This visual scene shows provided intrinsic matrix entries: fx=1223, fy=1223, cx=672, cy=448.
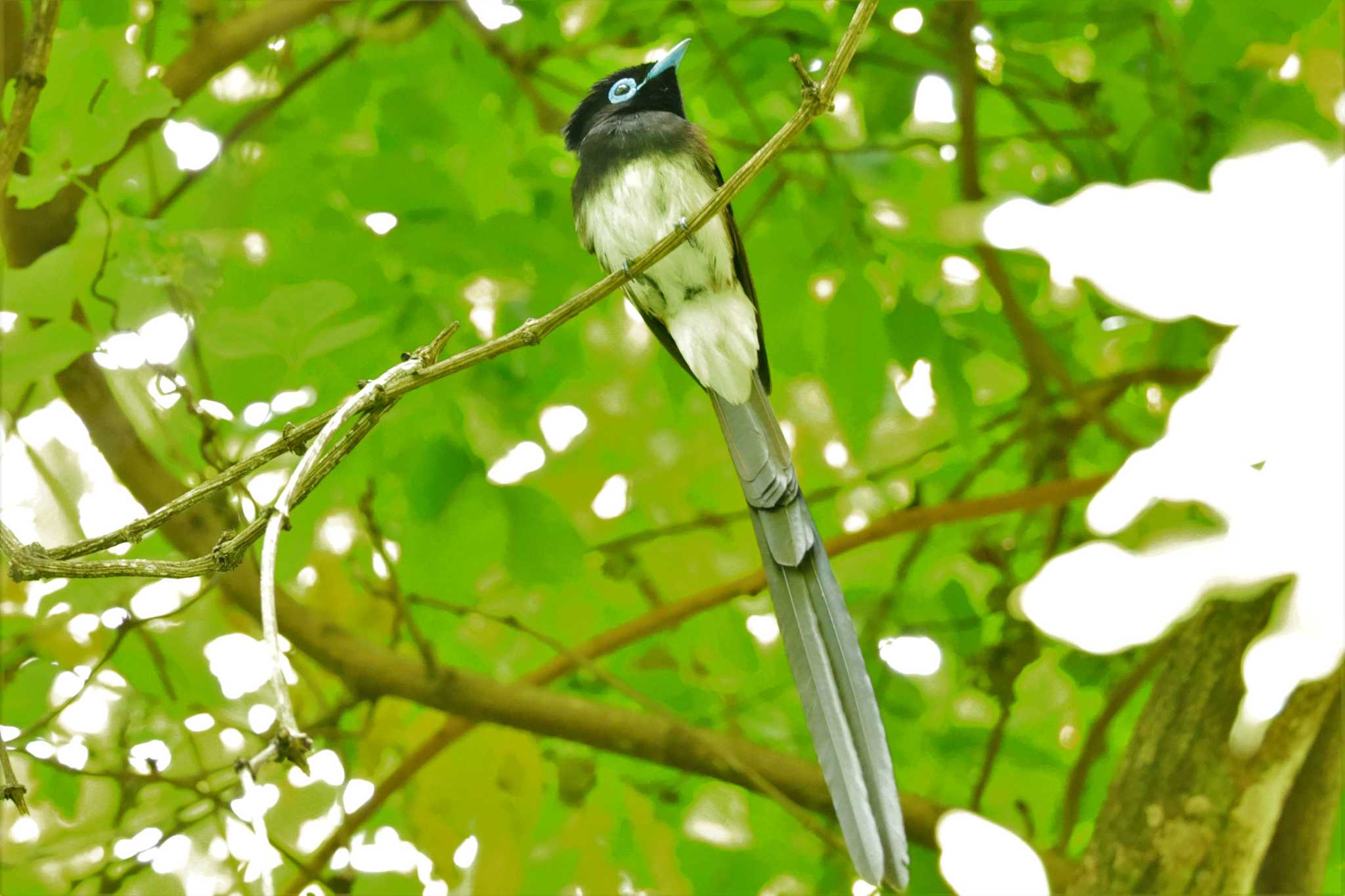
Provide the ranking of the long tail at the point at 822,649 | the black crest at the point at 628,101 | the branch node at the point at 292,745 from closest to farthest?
the branch node at the point at 292,745 → the long tail at the point at 822,649 → the black crest at the point at 628,101

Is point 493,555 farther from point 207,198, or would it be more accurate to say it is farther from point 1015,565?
point 1015,565

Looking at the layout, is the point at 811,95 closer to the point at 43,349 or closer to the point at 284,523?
the point at 284,523

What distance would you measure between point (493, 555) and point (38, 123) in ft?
3.60

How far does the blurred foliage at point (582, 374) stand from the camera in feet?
7.57

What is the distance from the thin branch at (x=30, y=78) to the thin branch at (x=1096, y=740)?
2494 millimetres

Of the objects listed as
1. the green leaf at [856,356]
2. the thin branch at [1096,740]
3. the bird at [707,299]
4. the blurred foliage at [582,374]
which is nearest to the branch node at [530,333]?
the blurred foliage at [582,374]

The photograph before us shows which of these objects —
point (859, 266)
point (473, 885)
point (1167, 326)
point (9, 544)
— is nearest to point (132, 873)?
point (473, 885)

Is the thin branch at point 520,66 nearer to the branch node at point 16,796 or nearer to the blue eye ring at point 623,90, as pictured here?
the blue eye ring at point 623,90

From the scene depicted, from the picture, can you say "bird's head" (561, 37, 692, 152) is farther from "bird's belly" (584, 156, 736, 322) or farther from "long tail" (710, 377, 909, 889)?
"long tail" (710, 377, 909, 889)

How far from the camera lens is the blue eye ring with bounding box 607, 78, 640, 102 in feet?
8.60

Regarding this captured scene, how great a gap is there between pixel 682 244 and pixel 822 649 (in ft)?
3.22

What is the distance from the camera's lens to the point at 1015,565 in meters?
3.30

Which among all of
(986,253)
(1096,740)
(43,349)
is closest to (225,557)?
(43,349)

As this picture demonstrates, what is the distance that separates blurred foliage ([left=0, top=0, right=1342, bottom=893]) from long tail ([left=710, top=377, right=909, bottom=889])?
21 cm
